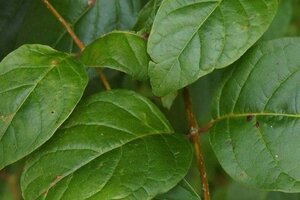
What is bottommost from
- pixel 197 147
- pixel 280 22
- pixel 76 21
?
pixel 280 22

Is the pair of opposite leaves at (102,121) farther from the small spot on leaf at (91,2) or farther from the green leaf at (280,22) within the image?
the green leaf at (280,22)

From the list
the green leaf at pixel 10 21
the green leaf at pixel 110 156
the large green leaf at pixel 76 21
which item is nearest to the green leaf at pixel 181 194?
the green leaf at pixel 110 156

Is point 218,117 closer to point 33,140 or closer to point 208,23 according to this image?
Answer: point 208,23

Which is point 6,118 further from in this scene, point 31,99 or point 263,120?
point 263,120

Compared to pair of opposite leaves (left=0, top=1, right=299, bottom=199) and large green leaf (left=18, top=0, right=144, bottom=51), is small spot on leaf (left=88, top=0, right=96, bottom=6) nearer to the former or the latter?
large green leaf (left=18, top=0, right=144, bottom=51)

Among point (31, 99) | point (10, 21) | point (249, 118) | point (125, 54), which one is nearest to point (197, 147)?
point (249, 118)

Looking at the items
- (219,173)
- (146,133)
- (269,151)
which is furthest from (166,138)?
(219,173)

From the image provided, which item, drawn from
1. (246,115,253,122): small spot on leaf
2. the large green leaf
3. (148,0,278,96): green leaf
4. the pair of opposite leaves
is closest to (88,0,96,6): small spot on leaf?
the large green leaf
